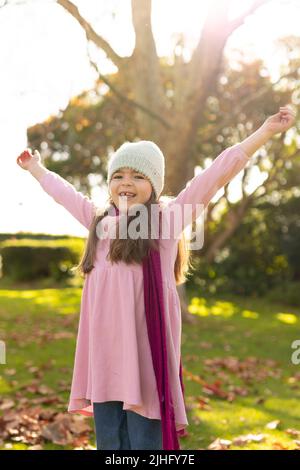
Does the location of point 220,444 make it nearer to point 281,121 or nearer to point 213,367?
point 281,121

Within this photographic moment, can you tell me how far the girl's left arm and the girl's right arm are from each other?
52 cm

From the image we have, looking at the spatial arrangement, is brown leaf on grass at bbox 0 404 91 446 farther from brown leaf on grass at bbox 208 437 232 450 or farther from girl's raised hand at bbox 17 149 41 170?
girl's raised hand at bbox 17 149 41 170

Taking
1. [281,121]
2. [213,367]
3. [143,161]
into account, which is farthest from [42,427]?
[213,367]

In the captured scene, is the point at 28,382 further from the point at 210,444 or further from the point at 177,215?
the point at 177,215

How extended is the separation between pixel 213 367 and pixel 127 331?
4988mm

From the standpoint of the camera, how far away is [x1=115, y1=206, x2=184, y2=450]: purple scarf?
295 centimetres

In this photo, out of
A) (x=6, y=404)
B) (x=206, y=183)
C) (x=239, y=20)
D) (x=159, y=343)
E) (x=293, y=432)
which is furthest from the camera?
(x=239, y=20)

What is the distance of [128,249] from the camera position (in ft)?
10.1

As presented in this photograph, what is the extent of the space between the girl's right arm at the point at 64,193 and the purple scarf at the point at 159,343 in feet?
1.67

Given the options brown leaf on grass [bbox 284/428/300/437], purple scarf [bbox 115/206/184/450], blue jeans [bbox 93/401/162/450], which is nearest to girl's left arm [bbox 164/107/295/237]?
purple scarf [bbox 115/206/184/450]

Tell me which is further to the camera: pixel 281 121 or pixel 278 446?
pixel 278 446

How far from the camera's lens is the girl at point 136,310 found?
2998 mm

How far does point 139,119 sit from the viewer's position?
398 inches

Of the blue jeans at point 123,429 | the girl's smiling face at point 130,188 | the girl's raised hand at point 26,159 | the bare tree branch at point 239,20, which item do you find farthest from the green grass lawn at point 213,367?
the bare tree branch at point 239,20
